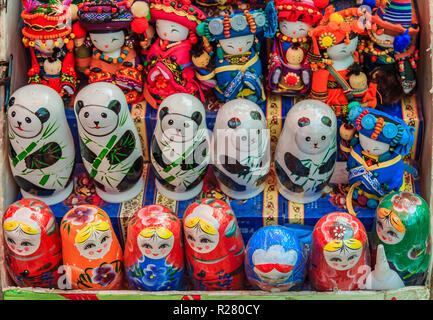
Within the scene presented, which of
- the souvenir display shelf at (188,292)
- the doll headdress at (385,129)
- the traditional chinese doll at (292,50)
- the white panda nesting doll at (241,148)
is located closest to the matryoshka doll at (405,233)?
the souvenir display shelf at (188,292)

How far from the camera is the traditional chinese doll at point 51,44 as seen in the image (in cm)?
246

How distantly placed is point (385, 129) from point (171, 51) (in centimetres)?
78

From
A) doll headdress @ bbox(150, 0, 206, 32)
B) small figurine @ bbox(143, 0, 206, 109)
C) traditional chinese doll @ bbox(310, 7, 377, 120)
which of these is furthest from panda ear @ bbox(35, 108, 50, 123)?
traditional chinese doll @ bbox(310, 7, 377, 120)

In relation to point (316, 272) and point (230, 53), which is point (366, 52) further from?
point (316, 272)

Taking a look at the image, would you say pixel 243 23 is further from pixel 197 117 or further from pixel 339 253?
pixel 339 253

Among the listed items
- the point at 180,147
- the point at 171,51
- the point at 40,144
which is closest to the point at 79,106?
the point at 40,144

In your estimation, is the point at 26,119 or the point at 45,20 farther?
the point at 45,20

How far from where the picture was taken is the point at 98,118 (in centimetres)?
223

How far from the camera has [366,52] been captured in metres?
2.49

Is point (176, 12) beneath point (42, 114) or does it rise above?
above

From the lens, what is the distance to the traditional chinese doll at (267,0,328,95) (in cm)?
244

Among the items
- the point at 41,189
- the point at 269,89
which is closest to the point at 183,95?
the point at 269,89

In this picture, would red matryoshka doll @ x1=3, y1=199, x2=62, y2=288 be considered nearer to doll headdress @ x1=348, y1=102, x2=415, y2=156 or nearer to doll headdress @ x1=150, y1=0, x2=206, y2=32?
doll headdress @ x1=150, y1=0, x2=206, y2=32

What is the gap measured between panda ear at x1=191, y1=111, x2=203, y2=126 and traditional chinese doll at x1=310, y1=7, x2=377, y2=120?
1.55 feet
